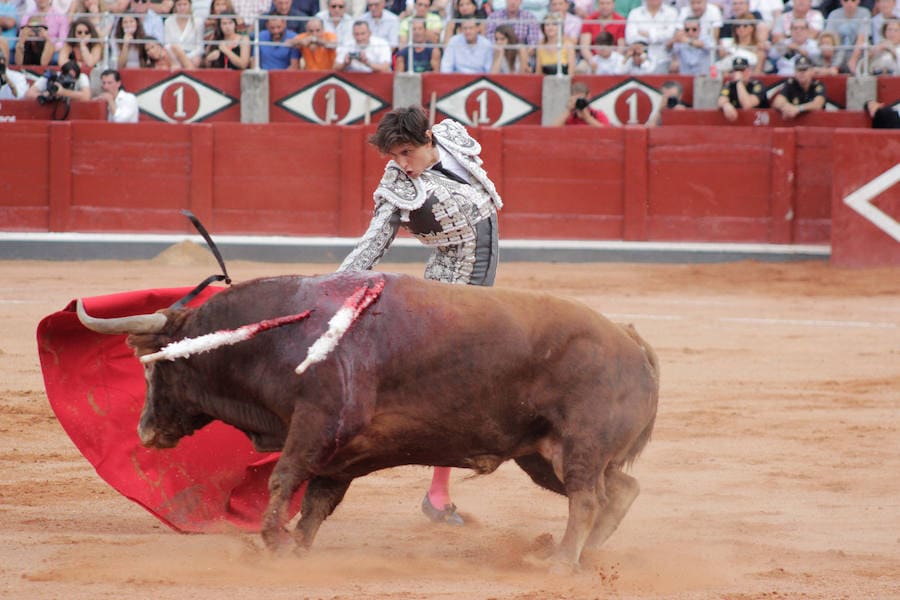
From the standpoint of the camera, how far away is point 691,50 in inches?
480

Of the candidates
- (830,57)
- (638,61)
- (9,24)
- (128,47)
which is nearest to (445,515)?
(638,61)

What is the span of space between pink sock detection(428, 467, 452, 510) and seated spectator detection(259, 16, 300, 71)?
8.65 metres

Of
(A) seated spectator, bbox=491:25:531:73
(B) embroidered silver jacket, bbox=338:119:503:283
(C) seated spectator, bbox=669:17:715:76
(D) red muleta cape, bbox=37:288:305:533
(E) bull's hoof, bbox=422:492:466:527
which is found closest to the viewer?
(B) embroidered silver jacket, bbox=338:119:503:283

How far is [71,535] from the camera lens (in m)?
4.09

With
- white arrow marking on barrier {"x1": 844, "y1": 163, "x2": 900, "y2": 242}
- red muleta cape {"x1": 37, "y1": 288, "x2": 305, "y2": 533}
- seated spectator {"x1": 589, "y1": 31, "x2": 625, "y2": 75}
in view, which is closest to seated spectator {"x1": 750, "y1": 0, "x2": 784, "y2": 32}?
seated spectator {"x1": 589, "y1": 31, "x2": 625, "y2": 75}

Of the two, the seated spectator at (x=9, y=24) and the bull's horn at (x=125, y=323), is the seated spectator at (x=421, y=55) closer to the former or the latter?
the seated spectator at (x=9, y=24)

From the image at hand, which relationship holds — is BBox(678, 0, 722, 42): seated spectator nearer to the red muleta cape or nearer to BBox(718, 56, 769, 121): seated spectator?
BBox(718, 56, 769, 121): seated spectator

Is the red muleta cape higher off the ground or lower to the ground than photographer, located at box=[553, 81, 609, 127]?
lower

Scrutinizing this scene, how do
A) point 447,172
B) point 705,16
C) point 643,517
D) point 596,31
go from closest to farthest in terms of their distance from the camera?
point 447,172 → point 643,517 → point 705,16 → point 596,31

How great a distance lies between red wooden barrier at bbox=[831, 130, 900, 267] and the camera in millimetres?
11203

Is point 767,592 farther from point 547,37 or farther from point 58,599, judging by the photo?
point 547,37

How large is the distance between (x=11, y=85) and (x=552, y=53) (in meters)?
4.73

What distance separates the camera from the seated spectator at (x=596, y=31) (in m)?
12.4

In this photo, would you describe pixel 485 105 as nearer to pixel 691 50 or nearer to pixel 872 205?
pixel 691 50
